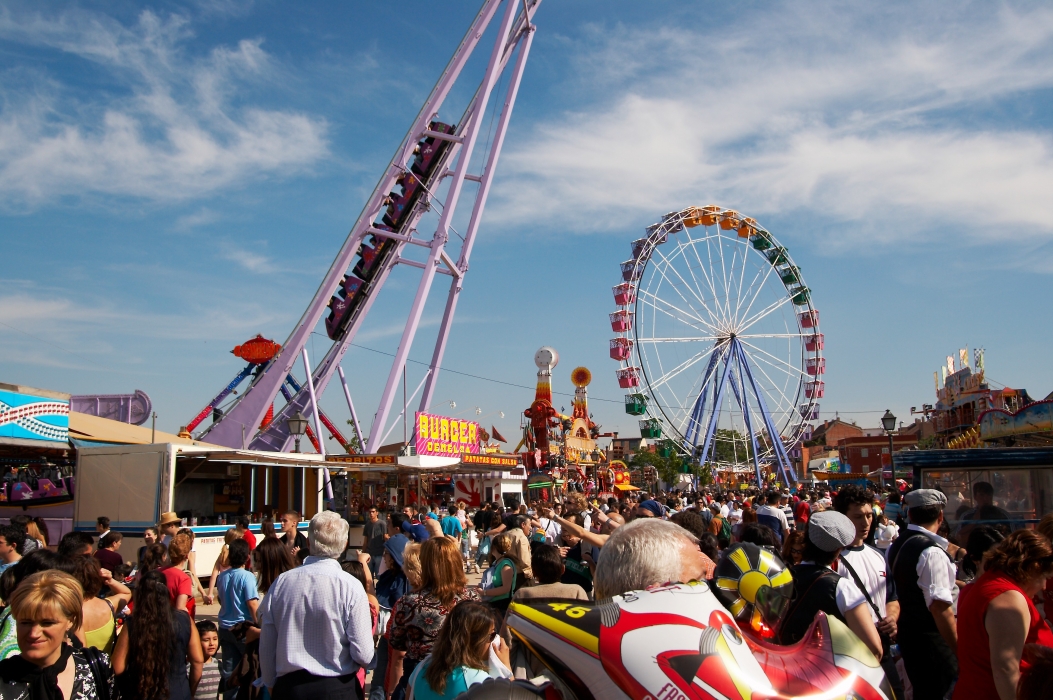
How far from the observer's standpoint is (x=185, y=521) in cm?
1452

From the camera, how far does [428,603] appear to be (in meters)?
4.33

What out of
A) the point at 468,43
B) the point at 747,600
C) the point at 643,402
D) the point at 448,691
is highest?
the point at 468,43

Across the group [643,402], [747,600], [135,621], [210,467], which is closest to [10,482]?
[210,467]

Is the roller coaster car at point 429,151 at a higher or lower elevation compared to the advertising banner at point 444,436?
higher

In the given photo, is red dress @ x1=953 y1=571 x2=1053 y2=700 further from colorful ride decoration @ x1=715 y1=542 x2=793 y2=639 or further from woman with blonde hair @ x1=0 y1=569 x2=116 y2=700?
woman with blonde hair @ x1=0 y1=569 x2=116 y2=700

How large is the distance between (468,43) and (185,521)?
51.8 ft

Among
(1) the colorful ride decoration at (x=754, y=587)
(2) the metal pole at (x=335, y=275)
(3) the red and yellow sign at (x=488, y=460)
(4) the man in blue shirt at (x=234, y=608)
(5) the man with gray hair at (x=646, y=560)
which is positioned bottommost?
(4) the man in blue shirt at (x=234, y=608)

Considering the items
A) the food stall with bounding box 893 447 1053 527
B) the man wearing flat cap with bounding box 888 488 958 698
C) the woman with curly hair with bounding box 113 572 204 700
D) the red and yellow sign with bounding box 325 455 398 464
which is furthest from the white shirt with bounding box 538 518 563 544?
the red and yellow sign with bounding box 325 455 398 464

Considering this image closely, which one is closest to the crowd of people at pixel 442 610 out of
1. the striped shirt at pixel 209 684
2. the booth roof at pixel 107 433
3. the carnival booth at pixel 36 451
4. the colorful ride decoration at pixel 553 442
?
the striped shirt at pixel 209 684

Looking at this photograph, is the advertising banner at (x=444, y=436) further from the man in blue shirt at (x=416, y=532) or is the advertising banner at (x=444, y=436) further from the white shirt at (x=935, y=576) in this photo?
the white shirt at (x=935, y=576)

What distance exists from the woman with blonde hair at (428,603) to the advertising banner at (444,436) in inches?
681

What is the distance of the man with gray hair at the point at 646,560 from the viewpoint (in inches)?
68.8

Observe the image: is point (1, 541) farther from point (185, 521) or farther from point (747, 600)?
point (185, 521)

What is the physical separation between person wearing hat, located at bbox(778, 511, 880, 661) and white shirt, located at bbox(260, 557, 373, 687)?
1.86m
